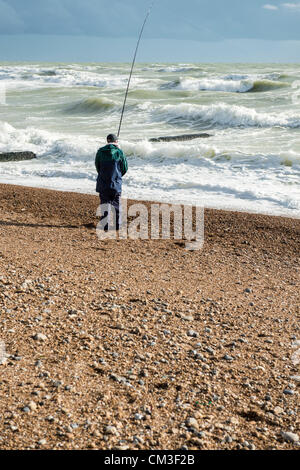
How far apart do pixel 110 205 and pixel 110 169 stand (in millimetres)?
610

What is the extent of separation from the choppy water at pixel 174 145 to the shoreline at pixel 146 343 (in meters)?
3.56

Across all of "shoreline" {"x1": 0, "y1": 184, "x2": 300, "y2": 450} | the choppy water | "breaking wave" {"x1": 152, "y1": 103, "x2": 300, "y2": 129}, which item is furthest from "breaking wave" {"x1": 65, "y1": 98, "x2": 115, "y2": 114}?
"shoreline" {"x1": 0, "y1": 184, "x2": 300, "y2": 450}

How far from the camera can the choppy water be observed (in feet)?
38.4

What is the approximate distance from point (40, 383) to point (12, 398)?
263 mm

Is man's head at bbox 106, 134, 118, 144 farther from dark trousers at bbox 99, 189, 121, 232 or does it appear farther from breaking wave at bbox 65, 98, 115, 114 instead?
breaking wave at bbox 65, 98, 115, 114

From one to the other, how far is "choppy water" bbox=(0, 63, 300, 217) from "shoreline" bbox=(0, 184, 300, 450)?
356cm

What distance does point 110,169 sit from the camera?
8016 mm

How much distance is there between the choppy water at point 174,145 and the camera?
11.7m

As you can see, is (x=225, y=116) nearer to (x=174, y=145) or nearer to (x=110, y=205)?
(x=174, y=145)

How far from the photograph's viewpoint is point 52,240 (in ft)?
25.2

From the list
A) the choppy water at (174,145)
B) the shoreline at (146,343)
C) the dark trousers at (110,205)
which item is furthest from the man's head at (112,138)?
the choppy water at (174,145)

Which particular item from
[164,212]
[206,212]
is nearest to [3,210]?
[164,212]

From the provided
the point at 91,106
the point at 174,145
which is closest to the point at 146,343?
the point at 174,145

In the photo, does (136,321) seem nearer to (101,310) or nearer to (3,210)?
(101,310)
